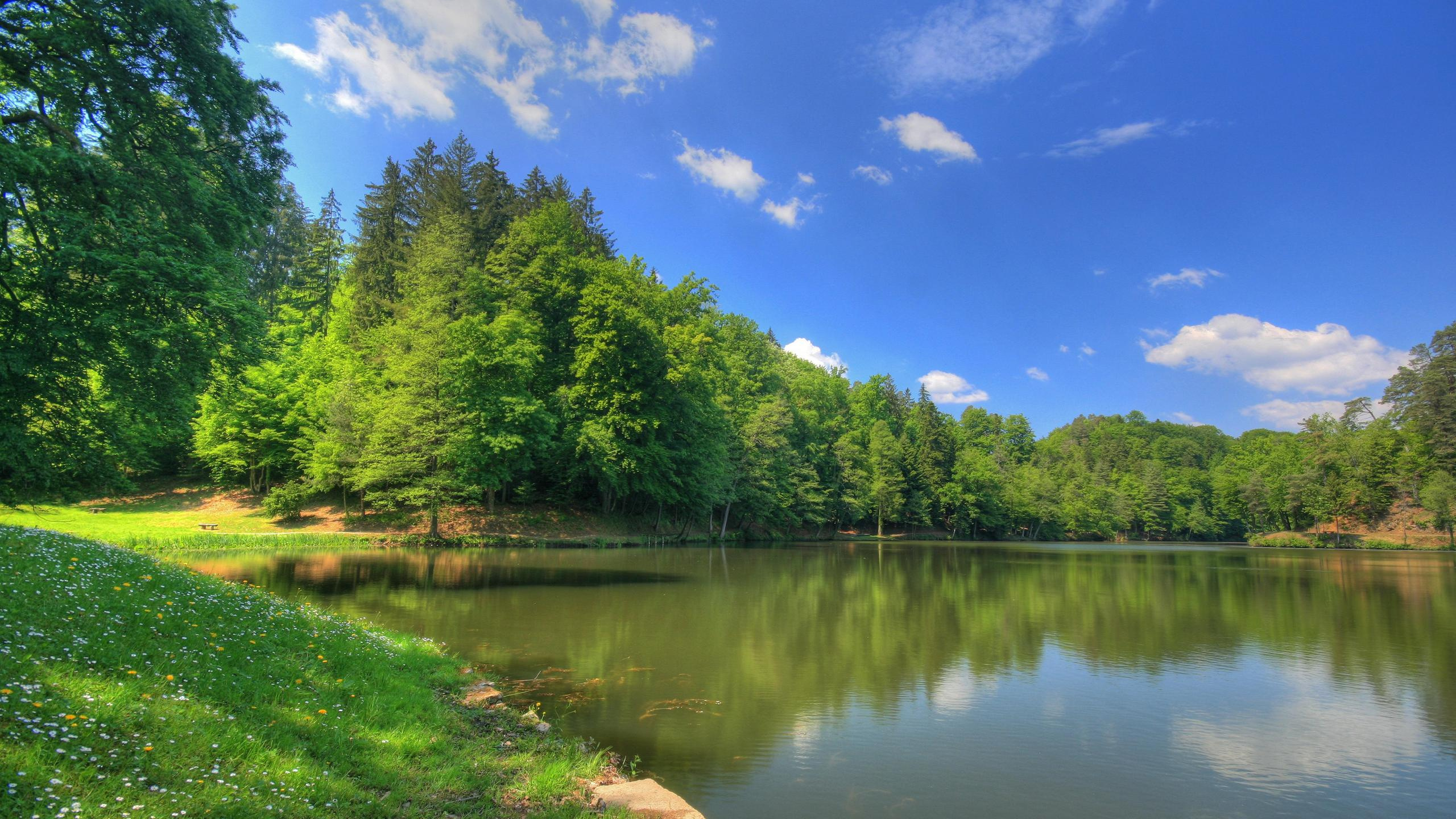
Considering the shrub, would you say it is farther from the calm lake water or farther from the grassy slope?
the calm lake water

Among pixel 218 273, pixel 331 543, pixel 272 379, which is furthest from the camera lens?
pixel 272 379

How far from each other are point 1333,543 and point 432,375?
8549 cm

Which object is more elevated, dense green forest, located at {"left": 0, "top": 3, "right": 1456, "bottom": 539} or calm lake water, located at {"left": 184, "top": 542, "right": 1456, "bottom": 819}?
dense green forest, located at {"left": 0, "top": 3, "right": 1456, "bottom": 539}

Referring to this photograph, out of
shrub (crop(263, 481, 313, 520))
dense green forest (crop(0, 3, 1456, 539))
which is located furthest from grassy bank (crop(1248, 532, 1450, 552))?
shrub (crop(263, 481, 313, 520))

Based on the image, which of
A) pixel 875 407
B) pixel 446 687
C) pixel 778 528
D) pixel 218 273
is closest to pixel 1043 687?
pixel 446 687

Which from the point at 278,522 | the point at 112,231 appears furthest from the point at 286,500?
the point at 112,231

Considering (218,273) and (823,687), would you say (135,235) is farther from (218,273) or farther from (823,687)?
(823,687)

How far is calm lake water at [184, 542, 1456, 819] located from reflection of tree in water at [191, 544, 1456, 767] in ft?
0.30

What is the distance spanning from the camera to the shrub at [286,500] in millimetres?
33375

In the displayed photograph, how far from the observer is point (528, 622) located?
14344 mm

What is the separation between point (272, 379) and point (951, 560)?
4095 centimetres

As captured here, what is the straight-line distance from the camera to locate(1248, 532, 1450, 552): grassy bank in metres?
57.4

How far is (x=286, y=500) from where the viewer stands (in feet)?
110

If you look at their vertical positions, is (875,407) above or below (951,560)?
above
